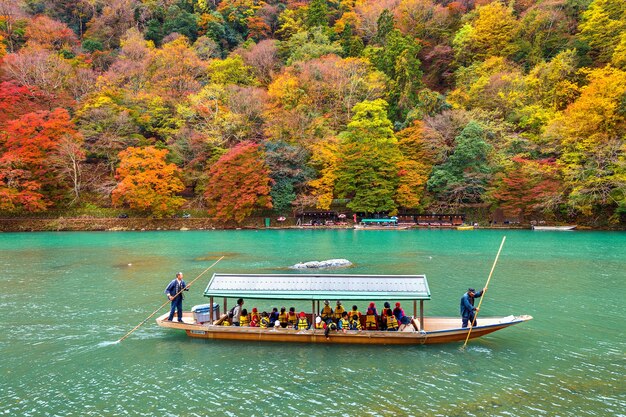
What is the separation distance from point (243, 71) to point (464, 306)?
71.2 meters

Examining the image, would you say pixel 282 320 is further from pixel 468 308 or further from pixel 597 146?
pixel 597 146

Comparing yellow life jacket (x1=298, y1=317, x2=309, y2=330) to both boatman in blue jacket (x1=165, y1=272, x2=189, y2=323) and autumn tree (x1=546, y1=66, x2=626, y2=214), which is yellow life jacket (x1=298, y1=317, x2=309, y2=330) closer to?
boatman in blue jacket (x1=165, y1=272, x2=189, y2=323)

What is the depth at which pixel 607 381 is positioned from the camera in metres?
12.2

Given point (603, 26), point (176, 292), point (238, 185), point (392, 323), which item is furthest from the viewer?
point (603, 26)

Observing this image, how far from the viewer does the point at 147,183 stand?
58000 mm

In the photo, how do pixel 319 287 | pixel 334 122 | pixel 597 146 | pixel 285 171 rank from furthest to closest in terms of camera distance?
pixel 334 122 → pixel 285 171 → pixel 597 146 → pixel 319 287

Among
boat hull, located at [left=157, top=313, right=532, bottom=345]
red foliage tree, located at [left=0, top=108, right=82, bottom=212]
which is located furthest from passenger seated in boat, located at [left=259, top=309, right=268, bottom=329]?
red foliage tree, located at [left=0, top=108, right=82, bottom=212]

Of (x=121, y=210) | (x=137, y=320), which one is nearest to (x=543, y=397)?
(x=137, y=320)

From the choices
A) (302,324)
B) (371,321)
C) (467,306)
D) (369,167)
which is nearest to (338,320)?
(371,321)

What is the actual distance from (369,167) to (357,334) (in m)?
47.0

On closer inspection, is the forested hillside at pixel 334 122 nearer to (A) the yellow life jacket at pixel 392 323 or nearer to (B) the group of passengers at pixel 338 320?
(B) the group of passengers at pixel 338 320

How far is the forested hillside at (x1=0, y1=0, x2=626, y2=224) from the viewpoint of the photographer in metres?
55.1

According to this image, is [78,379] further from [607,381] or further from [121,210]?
[121,210]

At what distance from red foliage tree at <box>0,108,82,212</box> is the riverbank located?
2241 mm
